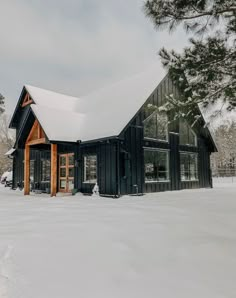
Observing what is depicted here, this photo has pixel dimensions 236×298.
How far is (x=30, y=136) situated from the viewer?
1291 centimetres

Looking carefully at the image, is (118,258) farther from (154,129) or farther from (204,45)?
(154,129)

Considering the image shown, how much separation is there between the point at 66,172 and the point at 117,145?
372cm

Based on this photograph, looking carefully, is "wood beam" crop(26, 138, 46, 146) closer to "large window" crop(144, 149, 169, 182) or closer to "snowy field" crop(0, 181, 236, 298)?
"large window" crop(144, 149, 169, 182)

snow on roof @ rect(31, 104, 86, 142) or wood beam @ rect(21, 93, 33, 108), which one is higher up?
wood beam @ rect(21, 93, 33, 108)

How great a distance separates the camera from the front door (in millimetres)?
12938

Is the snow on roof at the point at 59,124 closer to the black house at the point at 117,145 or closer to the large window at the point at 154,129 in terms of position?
the black house at the point at 117,145

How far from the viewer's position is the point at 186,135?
1466 centimetres

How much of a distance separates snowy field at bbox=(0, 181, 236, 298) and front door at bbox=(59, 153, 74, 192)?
7.47 m

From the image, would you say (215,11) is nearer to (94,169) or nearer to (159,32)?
(159,32)

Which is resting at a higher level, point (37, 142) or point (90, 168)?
point (37, 142)

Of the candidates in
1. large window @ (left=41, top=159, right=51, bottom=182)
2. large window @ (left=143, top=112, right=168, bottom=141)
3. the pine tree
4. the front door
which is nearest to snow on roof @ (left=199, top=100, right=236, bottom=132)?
the pine tree

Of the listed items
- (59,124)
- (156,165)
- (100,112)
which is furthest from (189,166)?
(59,124)

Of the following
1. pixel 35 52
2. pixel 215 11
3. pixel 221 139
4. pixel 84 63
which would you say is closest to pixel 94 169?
pixel 215 11

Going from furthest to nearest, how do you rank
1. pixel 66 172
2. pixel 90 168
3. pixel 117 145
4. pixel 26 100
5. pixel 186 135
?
pixel 26 100
pixel 186 135
pixel 66 172
pixel 90 168
pixel 117 145
